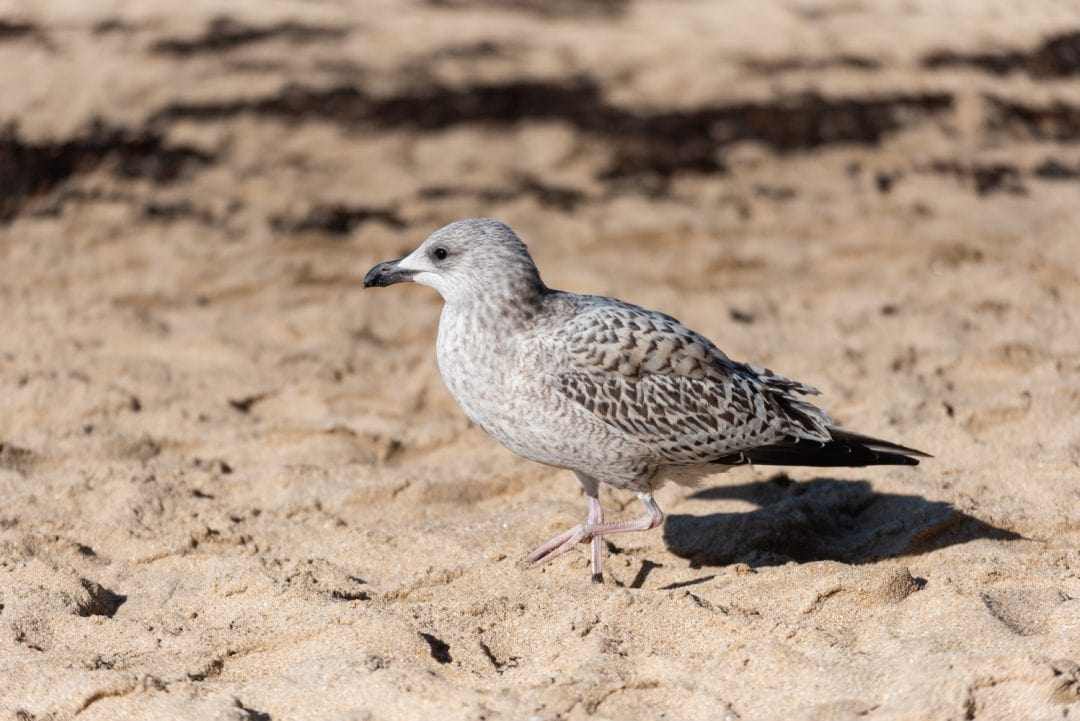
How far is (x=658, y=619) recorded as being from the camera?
421 cm

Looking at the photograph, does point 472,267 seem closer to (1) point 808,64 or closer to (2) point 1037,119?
(1) point 808,64

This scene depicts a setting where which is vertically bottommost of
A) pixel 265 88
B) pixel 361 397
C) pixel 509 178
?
pixel 361 397

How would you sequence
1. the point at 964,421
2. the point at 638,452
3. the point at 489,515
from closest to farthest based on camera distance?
the point at 638,452
the point at 489,515
the point at 964,421

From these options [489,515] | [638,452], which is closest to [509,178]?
[489,515]

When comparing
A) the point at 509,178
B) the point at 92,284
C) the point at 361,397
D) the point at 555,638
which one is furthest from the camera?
the point at 509,178

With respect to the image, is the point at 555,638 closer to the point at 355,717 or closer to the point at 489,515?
the point at 355,717

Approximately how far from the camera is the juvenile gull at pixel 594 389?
4.57 meters

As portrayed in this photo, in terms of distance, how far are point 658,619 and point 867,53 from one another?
7.59 meters

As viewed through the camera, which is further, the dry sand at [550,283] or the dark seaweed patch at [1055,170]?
the dark seaweed patch at [1055,170]

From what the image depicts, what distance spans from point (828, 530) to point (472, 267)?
195 centimetres

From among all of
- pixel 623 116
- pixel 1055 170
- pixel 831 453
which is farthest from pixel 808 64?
Answer: pixel 831 453

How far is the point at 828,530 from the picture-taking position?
17.1ft

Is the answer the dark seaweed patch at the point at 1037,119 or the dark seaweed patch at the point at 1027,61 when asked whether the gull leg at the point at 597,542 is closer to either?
the dark seaweed patch at the point at 1037,119

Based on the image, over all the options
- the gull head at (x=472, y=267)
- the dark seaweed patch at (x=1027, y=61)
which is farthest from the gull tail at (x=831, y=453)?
the dark seaweed patch at (x=1027, y=61)
